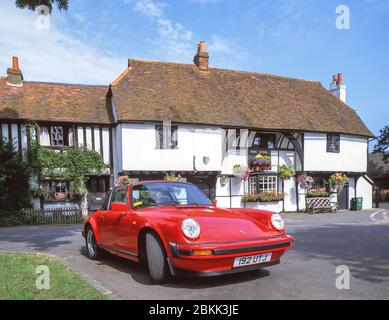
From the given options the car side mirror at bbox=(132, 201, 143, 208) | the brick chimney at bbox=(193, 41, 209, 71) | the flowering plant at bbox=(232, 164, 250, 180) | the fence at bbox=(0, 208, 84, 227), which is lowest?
the fence at bbox=(0, 208, 84, 227)

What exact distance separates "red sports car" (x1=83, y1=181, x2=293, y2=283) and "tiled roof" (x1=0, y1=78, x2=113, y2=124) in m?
12.8

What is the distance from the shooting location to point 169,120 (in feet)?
57.9

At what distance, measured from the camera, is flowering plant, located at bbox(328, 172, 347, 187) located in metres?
21.7

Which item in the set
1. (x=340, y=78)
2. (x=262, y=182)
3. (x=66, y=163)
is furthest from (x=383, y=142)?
(x=66, y=163)

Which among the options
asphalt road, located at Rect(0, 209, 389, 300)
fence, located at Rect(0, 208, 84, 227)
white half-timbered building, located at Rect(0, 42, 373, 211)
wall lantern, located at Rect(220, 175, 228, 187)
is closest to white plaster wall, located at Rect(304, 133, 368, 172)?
white half-timbered building, located at Rect(0, 42, 373, 211)

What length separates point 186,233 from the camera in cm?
425

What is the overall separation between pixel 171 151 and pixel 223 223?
44.1 feet

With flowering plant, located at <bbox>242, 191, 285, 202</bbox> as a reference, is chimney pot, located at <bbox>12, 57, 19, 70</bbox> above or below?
above

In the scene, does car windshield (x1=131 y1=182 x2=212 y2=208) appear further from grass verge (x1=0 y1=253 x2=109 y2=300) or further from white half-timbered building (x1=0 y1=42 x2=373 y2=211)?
white half-timbered building (x1=0 y1=42 x2=373 y2=211)

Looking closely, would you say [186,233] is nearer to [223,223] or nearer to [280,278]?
[223,223]

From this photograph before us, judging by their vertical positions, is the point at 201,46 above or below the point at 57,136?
above

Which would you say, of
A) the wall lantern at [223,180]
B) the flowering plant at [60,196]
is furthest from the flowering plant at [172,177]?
the flowering plant at [60,196]

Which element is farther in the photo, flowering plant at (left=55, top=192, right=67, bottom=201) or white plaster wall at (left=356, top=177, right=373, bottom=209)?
white plaster wall at (left=356, top=177, right=373, bottom=209)

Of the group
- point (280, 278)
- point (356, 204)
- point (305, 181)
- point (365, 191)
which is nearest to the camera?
point (280, 278)
